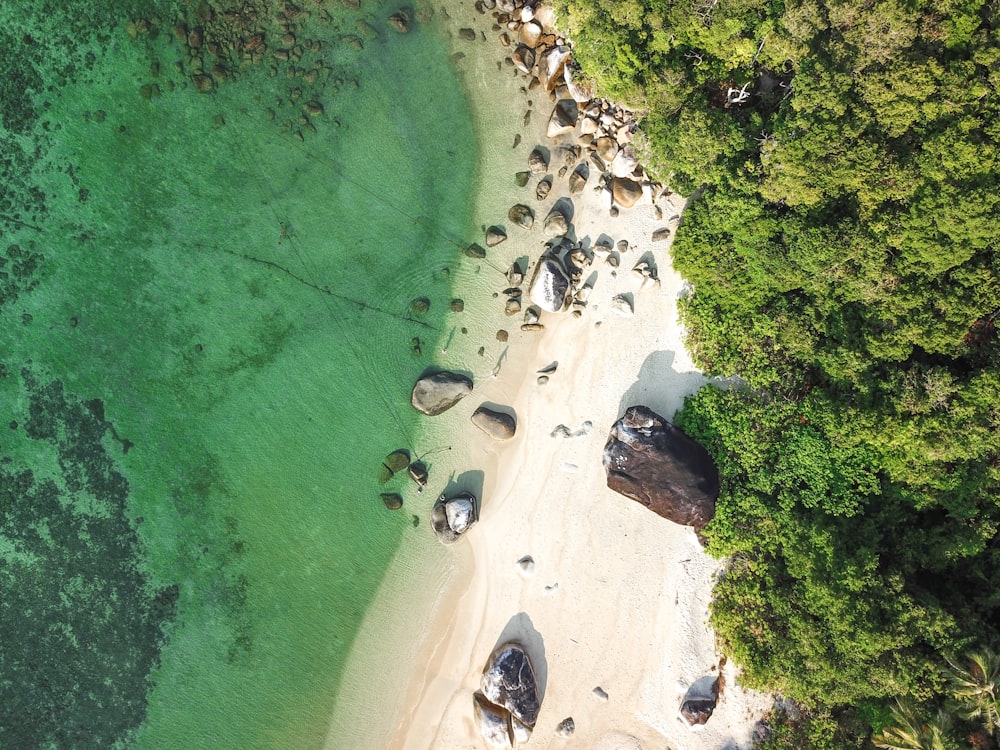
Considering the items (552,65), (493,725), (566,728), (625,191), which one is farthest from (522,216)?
(566,728)

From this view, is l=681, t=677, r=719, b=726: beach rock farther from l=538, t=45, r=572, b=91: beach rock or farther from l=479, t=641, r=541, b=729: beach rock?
l=538, t=45, r=572, b=91: beach rock

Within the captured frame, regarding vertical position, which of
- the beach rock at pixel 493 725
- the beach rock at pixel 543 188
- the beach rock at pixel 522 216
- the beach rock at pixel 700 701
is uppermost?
the beach rock at pixel 543 188

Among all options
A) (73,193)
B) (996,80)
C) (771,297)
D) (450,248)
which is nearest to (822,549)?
(771,297)

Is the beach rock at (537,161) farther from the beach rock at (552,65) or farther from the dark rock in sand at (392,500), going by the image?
the dark rock in sand at (392,500)

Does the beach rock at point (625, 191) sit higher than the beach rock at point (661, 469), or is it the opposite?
the beach rock at point (625, 191)

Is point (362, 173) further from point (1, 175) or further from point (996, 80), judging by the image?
point (996, 80)

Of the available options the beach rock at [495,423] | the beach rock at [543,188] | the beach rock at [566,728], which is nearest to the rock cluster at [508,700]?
the beach rock at [566,728]

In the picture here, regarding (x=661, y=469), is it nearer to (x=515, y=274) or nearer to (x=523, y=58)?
(x=515, y=274)
